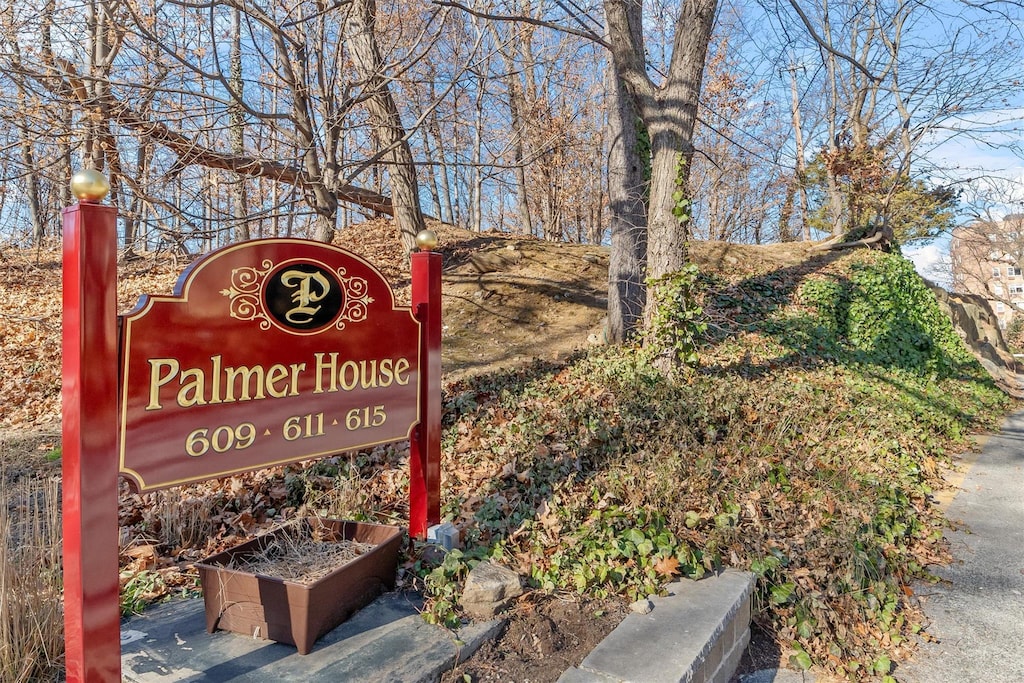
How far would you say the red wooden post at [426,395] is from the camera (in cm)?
362

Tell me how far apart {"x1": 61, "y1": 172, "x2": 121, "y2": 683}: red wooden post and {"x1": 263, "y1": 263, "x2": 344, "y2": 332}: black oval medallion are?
0.73 meters

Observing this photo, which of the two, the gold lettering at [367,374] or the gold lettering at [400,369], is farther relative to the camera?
the gold lettering at [400,369]

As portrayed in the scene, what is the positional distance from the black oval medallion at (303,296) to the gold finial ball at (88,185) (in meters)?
0.79

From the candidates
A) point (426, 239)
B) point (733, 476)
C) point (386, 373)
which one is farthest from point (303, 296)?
point (733, 476)

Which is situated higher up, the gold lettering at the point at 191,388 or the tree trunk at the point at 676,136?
the tree trunk at the point at 676,136

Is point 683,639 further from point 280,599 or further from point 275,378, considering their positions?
point 275,378

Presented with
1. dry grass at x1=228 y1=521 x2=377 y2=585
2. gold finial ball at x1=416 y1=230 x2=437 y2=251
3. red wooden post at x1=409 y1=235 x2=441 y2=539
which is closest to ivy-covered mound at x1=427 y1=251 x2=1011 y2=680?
red wooden post at x1=409 y1=235 x2=441 y2=539

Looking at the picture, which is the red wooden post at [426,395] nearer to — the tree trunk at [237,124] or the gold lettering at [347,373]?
the gold lettering at [347,373]

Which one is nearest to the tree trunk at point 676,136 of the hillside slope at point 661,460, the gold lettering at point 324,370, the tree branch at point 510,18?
the tree branch at point 510,18

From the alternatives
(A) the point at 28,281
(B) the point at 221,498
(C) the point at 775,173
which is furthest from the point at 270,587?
(C) the point at 775,173

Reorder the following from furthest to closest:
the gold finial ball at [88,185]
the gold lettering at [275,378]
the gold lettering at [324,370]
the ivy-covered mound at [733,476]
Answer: the ivy-covered mound at [733,476], the gold lettering at [324,370], the gold lettering at [275,378], the gold finial ball at [88,185]

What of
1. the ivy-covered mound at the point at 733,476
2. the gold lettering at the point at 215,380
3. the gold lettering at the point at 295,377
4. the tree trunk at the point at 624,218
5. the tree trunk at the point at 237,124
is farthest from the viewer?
the tree trunk at the point at 624,218

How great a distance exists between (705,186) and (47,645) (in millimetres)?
24299

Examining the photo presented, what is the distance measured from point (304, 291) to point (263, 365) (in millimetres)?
403
